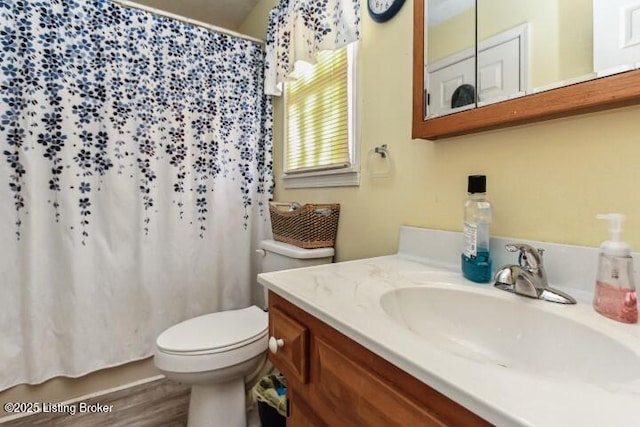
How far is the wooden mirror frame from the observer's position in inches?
22.7

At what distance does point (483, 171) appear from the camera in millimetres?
830

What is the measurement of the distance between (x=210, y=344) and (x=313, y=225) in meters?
0.59

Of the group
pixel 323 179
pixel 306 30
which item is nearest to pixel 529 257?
pixel 323 179

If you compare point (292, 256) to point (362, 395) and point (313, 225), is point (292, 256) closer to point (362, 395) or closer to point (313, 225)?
point (313, 225)

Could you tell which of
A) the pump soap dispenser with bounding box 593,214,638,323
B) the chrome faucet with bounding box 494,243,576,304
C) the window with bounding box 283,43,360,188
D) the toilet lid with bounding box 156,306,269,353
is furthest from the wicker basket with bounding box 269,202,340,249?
the pump soap dispenser with bounding box 593,214,638,323

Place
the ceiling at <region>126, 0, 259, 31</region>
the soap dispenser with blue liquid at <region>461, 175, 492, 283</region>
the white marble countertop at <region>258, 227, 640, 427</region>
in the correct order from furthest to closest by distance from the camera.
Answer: the ceiling at <region>126, 0, 259, 31</region> < the soap dispenser with blue liquid at <region>461, 175, 492, 283</region> < the white marble countertop at <region>258, 227, 640, 427</region>

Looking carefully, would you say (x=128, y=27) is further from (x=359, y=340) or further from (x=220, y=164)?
(x=359, y=340)

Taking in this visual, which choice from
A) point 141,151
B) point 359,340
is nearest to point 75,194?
point 141,151

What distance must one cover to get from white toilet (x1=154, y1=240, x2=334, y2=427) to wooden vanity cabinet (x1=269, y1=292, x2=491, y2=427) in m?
0.45

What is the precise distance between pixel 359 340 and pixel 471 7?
905 millimetres

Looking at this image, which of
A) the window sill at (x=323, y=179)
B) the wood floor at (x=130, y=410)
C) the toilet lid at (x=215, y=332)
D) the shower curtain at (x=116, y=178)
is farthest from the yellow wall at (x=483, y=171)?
Answer: the wood floor at (x=130, y=410)

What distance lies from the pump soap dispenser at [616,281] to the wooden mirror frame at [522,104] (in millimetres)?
232

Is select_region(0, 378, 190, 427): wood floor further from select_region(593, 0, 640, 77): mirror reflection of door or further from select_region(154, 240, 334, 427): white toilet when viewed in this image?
select_region(593, 0, 640, 77): mirror reflection of door

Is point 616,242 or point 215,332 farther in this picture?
point 215,332
